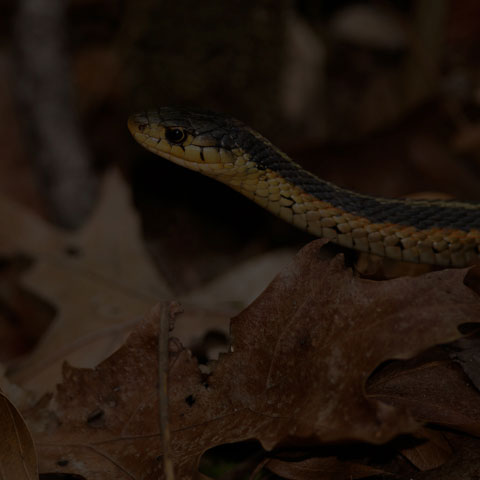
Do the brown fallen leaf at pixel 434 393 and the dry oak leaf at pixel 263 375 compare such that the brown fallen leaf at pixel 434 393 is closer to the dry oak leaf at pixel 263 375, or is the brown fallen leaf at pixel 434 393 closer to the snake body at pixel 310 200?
the dry oak leaf at pixel 263 375

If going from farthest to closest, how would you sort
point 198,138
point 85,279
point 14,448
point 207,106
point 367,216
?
point 207,106 → point 85,279 → point 198,138 → point 367,216 → point 14,448

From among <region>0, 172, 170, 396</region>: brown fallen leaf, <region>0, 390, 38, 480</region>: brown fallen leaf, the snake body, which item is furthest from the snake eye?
<region>0, 390, 38, 480</region>: brown fallen leaf

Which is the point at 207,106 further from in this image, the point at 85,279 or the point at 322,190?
the point at 322,190

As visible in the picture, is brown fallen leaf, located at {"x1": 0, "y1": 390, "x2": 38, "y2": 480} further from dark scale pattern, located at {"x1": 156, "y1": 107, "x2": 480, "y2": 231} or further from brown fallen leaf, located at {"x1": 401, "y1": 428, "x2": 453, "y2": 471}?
dark scale pattern, located at {"x1": 156, "y1": 107, "x2": 480, "y2": 231}

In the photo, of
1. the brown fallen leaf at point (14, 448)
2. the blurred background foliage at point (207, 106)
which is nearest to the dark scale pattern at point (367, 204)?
the blurred background foliage at point (207, 106)

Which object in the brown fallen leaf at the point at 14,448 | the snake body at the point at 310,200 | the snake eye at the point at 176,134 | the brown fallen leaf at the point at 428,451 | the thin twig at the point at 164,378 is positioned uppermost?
the snake eye at the point at 176,134

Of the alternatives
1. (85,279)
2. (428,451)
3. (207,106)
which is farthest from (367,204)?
(207,106)
